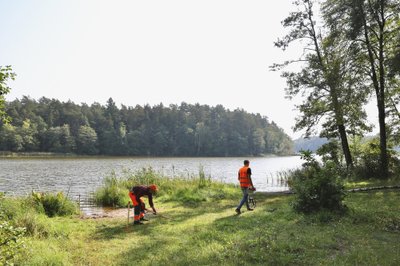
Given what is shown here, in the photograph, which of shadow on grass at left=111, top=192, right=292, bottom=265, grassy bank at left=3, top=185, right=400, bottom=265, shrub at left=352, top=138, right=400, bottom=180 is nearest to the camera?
grassy bank at left=3, top=185, right=400, bottom=265

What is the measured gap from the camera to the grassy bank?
21.6 feet

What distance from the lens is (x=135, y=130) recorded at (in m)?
108

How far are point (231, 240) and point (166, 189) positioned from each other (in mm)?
11026

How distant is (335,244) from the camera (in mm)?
7434

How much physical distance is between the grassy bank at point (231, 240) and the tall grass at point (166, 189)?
3828mm

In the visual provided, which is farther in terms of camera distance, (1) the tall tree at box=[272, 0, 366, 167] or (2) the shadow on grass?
(1) the tall tree at box=[272, 0, 366, 167]

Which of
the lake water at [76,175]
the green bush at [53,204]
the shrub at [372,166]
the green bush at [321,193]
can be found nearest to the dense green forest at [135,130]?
the lake water at [76,175]

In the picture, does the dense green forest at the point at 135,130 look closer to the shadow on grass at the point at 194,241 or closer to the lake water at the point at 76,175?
the lake water at the point at 76,175

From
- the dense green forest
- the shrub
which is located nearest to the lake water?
the shrub

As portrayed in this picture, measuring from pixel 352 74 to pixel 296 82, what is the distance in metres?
4.36

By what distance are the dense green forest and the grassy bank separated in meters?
82.6

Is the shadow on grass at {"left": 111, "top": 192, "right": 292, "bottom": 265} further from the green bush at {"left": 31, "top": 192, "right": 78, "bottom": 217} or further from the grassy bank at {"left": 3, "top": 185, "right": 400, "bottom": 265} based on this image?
the green bush at {"left": 31, "top": 192, "right": 78, "bottom": 217}

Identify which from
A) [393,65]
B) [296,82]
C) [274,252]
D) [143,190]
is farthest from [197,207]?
[296,82]

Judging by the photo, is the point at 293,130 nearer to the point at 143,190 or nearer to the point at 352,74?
the point at 352,74
